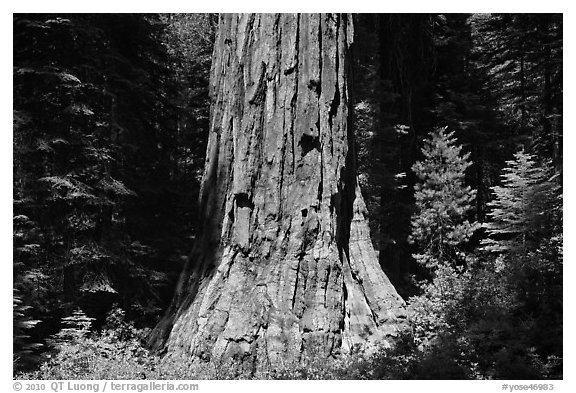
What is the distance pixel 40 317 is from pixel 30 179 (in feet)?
7.45

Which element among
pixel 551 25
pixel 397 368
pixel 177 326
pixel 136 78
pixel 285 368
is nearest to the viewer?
pixel 397 368

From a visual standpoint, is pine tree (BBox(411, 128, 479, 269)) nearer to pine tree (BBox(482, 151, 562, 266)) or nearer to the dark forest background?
the dark forest background

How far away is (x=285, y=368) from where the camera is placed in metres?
6.62

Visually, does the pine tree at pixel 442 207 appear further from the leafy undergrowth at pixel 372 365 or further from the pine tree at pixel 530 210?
the leafy undergrowth at pixel 372 365

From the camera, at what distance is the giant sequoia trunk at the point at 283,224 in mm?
7023

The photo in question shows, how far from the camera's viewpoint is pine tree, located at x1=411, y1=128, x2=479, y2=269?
13320mm

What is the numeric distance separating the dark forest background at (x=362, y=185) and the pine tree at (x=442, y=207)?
2.1 inches

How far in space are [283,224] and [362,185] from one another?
7.24 m

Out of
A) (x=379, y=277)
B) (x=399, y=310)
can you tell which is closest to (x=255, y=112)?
(x=379, y=277)

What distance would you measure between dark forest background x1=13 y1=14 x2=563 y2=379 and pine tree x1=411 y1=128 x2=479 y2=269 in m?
0.05

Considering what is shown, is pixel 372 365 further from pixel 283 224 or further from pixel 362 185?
pixel 362 185

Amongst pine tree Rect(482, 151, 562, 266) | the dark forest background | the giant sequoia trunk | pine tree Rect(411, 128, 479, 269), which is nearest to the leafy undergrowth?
the dark forest background

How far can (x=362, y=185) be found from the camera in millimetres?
14305

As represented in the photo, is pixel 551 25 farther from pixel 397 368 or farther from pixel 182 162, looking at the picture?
pixel 397 368
